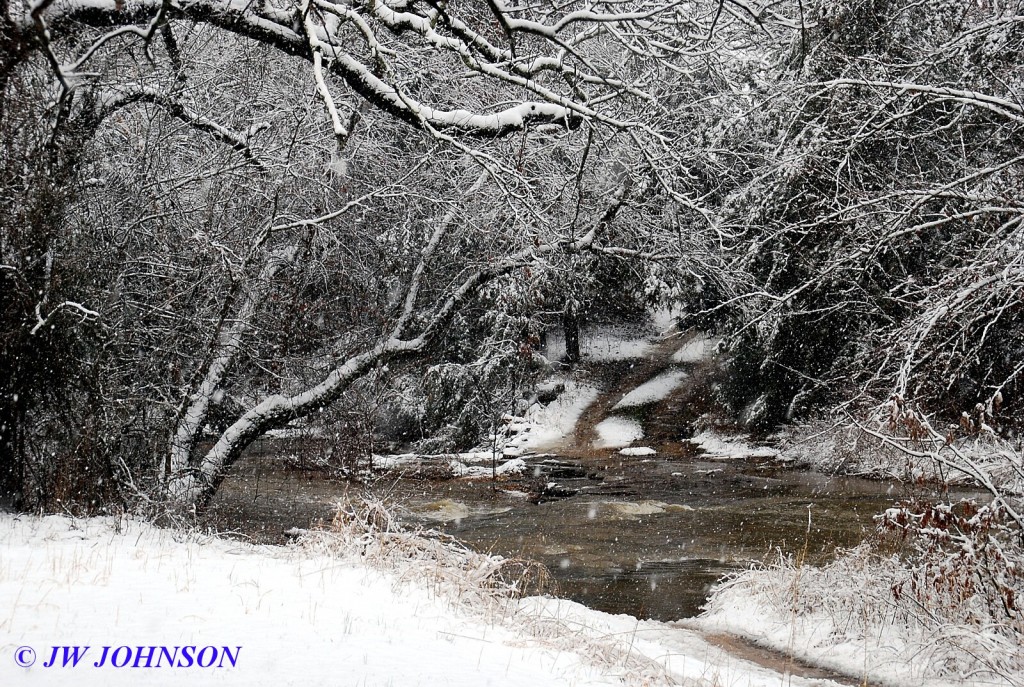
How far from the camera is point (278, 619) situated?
14.1 feet

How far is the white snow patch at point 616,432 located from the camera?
2384cm

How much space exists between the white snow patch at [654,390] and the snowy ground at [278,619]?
20512mm

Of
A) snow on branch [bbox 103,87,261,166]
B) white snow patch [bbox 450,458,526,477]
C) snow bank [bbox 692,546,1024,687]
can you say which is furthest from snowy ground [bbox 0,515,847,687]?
white snow patch [bbox 450,458,526,477]

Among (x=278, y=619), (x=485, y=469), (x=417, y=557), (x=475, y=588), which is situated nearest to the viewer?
A: (x=278, y=619)

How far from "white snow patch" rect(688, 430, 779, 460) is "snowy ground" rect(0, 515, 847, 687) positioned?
558 inches

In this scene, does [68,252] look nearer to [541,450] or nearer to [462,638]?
[462,638]

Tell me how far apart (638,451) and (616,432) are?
2.46m

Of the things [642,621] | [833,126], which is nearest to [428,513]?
[642,621]

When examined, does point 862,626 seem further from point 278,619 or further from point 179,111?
point 179,111

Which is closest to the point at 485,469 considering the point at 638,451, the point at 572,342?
the point at 638,451

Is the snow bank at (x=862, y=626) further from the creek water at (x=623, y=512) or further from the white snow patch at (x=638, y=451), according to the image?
the white snow patch at (x=638, y=451)

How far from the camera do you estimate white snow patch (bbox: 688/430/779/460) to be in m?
20.7

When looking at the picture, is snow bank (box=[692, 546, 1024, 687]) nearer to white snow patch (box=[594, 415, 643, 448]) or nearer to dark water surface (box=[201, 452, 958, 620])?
dark water surface (box=[201, 452, 958, 620])

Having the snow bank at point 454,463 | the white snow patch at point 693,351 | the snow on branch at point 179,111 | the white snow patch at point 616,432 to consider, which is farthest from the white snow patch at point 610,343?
the snow on branch at point 179,111
